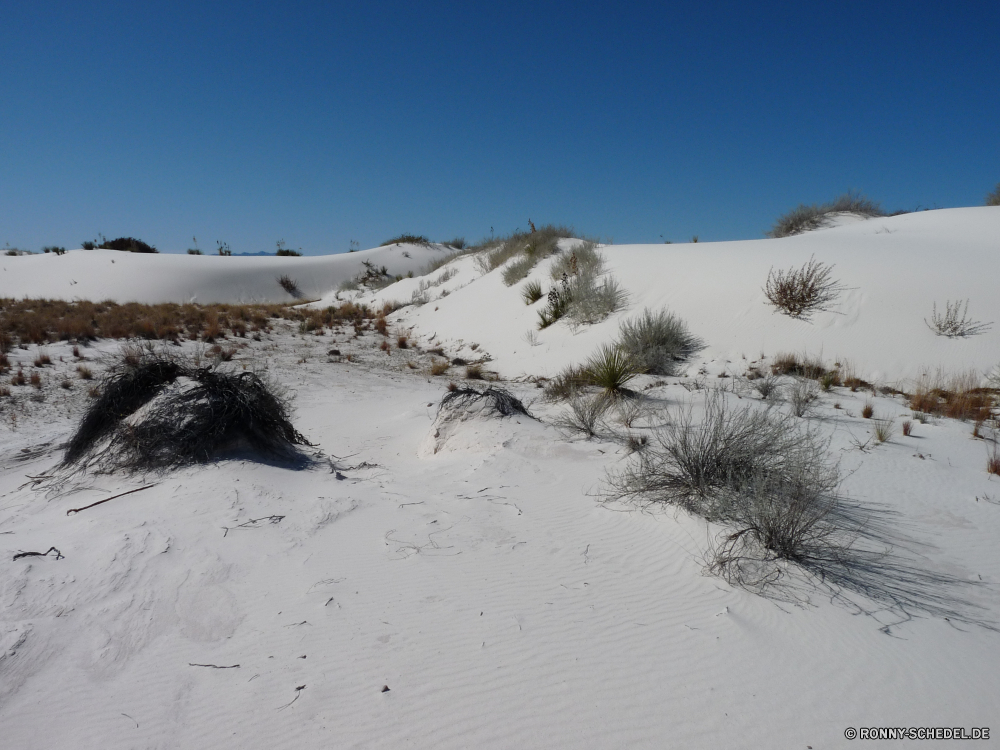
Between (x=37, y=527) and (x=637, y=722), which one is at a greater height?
(x=37, y=527)

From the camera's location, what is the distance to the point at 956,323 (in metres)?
7.66

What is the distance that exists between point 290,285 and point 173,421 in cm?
2805

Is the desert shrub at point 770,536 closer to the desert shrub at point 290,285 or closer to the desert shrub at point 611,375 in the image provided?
the desert shrub at point 611,375

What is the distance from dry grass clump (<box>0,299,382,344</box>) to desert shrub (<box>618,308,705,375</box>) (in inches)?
374

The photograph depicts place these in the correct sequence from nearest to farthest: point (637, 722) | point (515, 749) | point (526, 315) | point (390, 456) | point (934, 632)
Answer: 1. point (515, 749)
2. point (637, 722)
3. point (934, 632)
4. point (390, 456)
5. point (526, 315)

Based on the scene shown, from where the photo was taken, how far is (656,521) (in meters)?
3.49

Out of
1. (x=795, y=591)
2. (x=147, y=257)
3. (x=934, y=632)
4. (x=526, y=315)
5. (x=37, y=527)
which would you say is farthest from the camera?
(x=147, y=257)


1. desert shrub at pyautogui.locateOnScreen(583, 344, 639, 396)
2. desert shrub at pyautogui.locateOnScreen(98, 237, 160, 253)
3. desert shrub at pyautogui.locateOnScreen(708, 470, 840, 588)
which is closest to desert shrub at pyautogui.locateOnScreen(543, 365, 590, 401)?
desert shrub at pyautogui.locateOnScreen(583, 344, 639, 396)

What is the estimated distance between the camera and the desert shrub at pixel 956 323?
25.0ft

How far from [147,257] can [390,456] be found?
31.0m

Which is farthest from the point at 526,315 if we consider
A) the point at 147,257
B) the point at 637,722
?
the point at 147,257

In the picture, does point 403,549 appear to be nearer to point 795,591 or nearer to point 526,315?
point 795,591

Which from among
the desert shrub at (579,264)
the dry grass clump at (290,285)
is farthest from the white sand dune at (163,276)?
the desert shrub at (579,264)

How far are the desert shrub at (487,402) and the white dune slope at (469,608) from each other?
0.21 m
